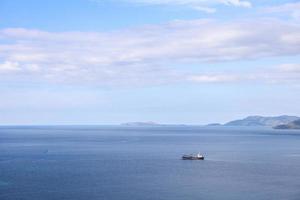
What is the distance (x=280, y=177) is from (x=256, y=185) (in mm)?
15654

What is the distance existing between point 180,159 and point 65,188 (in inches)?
2908

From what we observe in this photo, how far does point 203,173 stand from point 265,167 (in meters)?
22.2

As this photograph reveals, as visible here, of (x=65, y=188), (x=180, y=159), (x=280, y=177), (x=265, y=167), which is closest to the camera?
(x=65, y=188)

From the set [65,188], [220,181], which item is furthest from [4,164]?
[220,181]

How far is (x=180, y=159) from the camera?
162 m

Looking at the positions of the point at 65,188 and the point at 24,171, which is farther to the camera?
the point at 24,171

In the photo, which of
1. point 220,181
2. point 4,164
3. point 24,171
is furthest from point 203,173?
point 4,164

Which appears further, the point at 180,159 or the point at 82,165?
the point at 180,159

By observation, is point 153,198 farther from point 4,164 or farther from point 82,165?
point 4,164

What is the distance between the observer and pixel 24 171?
118125 mm

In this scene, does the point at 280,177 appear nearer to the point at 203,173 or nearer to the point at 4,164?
the point at 203,173

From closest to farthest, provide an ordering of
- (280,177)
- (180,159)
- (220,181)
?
(220,181)
(280,177)
(180,159)

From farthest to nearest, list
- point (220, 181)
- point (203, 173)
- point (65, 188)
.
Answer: point (203, 173), point (220, 181), point (65, 188)

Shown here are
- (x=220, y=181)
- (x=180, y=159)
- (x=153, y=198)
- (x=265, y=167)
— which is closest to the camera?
(x=153, y=198)
